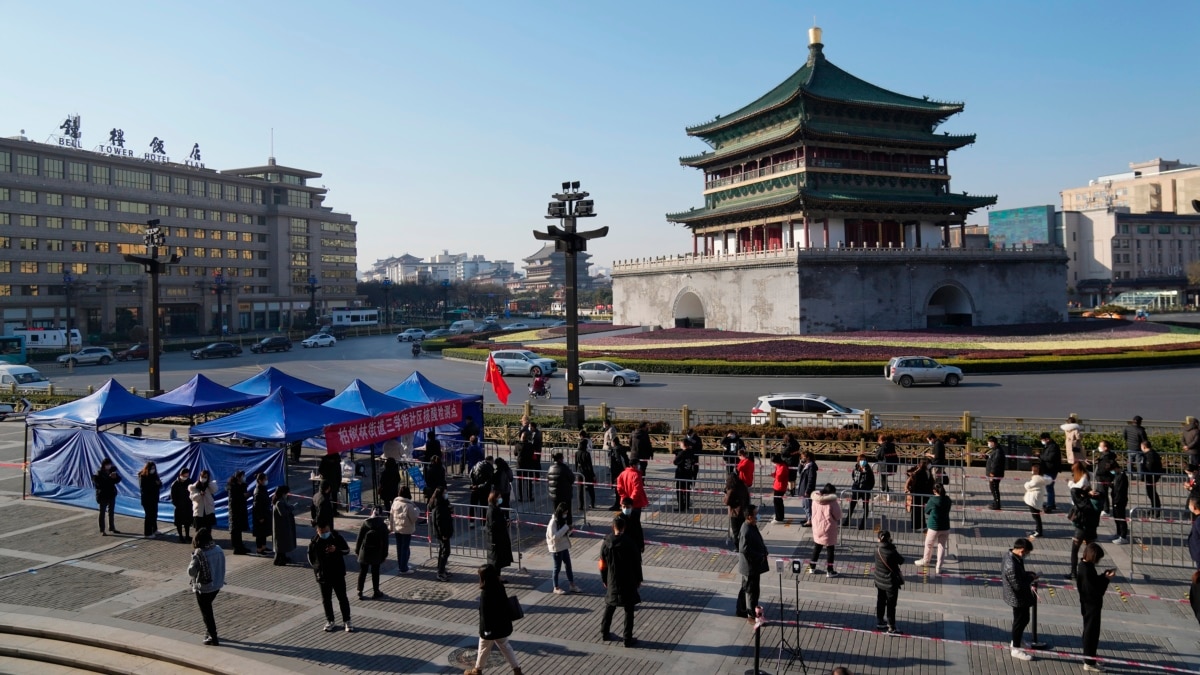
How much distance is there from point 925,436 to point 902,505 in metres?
5.22

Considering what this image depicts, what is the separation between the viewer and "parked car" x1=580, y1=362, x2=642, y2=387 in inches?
1378

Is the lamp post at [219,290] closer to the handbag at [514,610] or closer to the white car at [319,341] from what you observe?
the white car at [319,341]

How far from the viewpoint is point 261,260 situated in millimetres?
94812

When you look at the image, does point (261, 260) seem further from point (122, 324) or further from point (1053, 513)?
point (1053, 513)

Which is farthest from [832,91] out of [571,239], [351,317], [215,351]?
[351,317]

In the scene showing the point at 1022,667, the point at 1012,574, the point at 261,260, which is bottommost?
the point at 1022,667

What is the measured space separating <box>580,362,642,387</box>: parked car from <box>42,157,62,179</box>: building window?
204 ft

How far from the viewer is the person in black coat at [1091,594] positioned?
8.56 meters

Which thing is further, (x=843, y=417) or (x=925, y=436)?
(x=843, y=417)

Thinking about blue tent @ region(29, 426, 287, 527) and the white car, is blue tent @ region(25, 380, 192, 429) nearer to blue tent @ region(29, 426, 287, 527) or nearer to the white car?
blue tent @ region(29, 426, 287, 527)

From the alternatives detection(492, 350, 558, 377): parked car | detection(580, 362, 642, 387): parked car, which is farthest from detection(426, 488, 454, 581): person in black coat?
detection(492, 350, 558, 377): parked car

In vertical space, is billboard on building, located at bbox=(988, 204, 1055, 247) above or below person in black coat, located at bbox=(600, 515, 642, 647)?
above

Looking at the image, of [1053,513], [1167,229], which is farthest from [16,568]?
[1167,229]

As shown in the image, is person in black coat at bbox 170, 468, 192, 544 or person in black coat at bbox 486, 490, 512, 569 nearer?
person in black coat at bbox 486, 490, 512, 569
